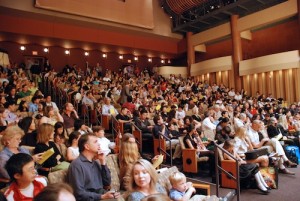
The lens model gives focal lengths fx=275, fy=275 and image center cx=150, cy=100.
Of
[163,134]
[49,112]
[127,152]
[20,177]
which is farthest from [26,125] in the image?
[163,134]

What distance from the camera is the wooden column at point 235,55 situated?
47.2 ft

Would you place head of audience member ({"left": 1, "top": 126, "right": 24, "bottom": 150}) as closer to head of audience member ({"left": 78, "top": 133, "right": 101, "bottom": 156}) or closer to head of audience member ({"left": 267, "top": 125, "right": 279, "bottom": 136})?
head of audience member ({"left": 78, "top": 133, "right": 101, "bottom": 156})

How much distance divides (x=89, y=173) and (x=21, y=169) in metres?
0.72

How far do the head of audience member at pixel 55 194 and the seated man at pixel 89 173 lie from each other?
1545mm

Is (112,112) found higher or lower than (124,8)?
lower

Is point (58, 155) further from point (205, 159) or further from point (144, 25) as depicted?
point (144, 25)

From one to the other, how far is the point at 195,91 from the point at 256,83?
10.8 feet

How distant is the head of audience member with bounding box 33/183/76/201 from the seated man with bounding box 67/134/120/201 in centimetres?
154

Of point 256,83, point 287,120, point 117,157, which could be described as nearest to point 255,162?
point 117,157

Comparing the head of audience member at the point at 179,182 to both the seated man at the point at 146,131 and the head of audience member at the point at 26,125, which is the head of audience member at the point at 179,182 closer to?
the head of audience member at the point at 26,125

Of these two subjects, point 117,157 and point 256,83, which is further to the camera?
point 256,83

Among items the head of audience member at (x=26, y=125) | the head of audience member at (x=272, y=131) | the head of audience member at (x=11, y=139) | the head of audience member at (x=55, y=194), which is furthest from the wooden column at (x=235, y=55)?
the head of audience member at (x=55, y=194)

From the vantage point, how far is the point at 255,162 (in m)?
4.89

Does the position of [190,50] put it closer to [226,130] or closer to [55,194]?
[226,130]
